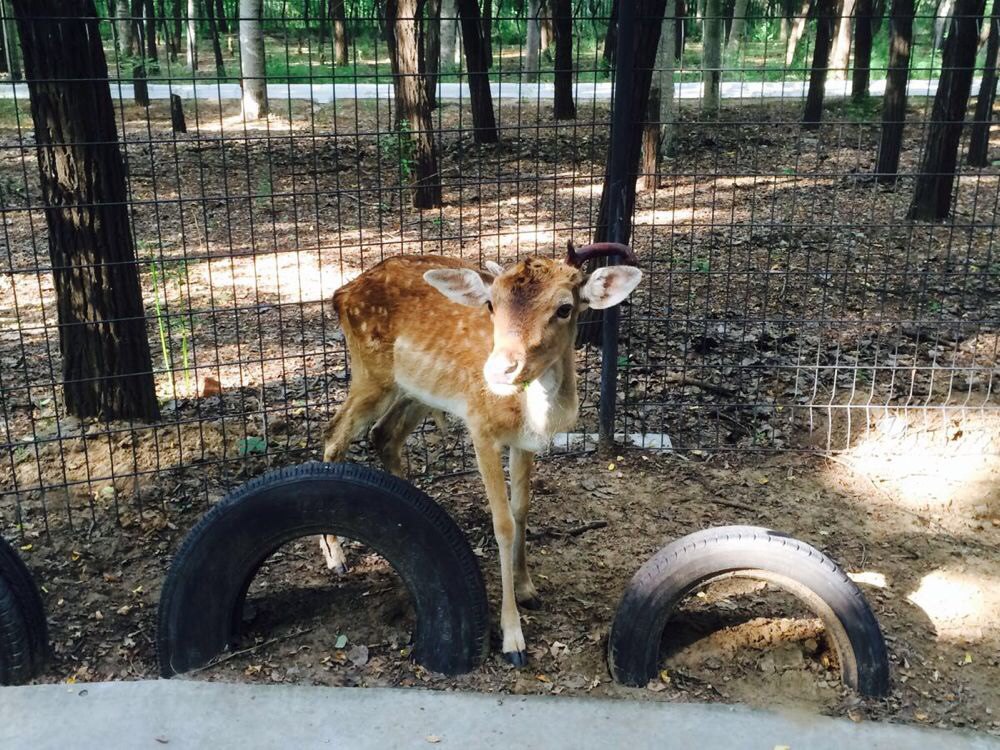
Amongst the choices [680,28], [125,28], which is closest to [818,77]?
[680,28]

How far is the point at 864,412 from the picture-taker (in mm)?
5973

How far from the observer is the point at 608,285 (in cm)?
384

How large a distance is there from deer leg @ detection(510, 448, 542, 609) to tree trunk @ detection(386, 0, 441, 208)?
6.25 metres

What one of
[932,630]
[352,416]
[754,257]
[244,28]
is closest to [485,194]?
[754,257]

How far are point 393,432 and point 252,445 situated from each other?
38.6 inches

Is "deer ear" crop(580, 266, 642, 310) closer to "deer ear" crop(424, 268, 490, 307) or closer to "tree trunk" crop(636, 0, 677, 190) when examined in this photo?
"deer ear" crop(424, 268, 490, 307)

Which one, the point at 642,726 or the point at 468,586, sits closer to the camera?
the point at 642,726

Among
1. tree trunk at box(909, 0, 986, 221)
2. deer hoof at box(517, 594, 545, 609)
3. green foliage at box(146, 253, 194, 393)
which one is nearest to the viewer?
deer hoof at box(517, 594, 545, 609)

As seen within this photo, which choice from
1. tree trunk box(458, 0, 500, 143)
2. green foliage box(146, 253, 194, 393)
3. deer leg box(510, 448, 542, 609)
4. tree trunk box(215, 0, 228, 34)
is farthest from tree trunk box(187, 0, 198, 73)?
tree trunk box(458, 0, 500, 143)

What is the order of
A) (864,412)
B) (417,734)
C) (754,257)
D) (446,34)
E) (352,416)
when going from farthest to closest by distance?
(446,34), (754,257), (864,412), (352,416), (417,734)

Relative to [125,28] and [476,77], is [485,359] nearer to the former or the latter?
[476,77]

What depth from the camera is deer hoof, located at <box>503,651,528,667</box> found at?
12.7 feet

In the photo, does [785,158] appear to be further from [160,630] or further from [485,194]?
[160,630]

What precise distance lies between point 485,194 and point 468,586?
922cm
